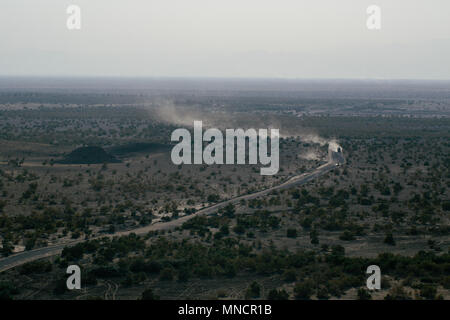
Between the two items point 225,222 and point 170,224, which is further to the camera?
point 170,224

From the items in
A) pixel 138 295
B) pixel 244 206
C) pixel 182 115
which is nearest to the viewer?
pixel 138 295

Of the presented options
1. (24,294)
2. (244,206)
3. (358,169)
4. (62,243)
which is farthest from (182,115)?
(24,294)

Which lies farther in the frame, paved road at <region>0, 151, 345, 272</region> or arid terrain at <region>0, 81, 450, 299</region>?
paved road at <region>0, 151, 345, 272</region>

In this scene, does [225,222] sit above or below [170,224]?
above

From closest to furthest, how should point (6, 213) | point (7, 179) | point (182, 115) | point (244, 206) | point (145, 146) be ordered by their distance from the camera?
1. point (6, 213)
2. point (244, 206)
3. point (7, 179)
4. point (145, 146)
5. point (182, 115)

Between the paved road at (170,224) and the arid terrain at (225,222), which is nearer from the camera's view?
the arid terrain at (225,222)
